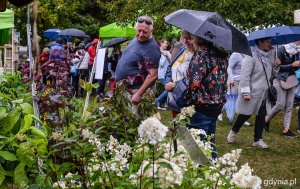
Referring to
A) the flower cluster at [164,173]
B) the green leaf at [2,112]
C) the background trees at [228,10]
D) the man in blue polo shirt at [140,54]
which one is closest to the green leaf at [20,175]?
the green leaf at [2,112]

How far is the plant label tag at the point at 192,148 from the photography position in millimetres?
2828

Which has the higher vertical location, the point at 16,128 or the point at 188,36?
the point at 188,36

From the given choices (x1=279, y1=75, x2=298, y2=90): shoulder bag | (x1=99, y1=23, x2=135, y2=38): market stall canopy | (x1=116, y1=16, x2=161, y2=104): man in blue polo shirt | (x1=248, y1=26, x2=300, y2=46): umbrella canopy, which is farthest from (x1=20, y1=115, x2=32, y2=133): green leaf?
(x1=99, y1=23, x2=135, y2=38): market stall canopy

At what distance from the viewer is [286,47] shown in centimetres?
959

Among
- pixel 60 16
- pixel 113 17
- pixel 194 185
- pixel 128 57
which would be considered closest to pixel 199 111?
pixel 128 57

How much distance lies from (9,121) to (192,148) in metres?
0.99

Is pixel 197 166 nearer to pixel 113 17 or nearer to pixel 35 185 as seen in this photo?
pixel 35 185

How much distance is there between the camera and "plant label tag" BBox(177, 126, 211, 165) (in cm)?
283

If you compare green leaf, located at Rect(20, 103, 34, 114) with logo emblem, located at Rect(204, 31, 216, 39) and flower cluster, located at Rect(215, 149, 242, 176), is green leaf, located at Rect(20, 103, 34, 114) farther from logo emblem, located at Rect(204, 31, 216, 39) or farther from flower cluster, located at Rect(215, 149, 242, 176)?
logo emblem, located at Rect(204, 31, 216, 39)

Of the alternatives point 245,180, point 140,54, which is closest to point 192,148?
point 245,180

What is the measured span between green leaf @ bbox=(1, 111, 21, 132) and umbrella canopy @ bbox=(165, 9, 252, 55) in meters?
2.29

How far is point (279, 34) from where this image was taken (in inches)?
363

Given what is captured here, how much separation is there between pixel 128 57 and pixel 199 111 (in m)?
1.20

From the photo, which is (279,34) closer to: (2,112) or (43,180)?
(2,112)
